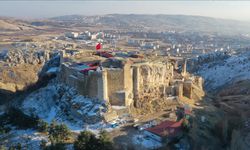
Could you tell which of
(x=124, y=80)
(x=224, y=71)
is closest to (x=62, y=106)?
(x=124, y=80)

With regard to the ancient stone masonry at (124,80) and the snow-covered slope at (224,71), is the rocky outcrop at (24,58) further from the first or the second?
the ancient stone masonry at (124,80)

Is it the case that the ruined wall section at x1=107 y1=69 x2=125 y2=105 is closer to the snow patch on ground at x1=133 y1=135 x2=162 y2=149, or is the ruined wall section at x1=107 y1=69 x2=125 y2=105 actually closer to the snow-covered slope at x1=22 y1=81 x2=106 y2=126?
the snow-covered slope at x1=22 y1=81 x2=106 y2=126

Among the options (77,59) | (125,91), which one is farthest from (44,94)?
(125,91)

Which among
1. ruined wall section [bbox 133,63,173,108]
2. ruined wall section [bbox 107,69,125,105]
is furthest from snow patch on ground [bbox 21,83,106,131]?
ruined wall section [bbox 133,63,173,108]

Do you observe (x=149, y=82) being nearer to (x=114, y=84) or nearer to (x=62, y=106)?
(x=114, y=84)

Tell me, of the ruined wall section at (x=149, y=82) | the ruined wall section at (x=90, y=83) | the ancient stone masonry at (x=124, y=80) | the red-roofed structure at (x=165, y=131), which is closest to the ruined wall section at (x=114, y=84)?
the ancient stone masonry at (x=124, y=80)

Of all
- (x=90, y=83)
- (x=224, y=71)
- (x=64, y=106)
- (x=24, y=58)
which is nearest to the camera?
(x=90, y=83)
